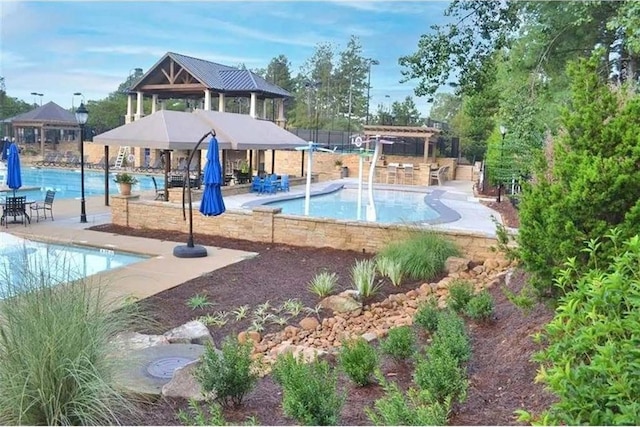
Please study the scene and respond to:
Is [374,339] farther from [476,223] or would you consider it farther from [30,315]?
[476,223]

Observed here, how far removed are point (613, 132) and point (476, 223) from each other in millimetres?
9211

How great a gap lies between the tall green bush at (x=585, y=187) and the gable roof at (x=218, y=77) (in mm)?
23692

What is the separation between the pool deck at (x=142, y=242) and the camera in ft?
22.9

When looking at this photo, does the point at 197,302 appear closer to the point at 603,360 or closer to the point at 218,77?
the point at 603,360

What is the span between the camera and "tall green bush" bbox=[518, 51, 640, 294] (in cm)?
316

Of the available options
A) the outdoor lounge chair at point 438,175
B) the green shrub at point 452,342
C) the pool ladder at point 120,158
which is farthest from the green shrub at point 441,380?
the pool ladder at point 120,158

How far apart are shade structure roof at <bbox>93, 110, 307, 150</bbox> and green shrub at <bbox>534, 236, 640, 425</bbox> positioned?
409 inches

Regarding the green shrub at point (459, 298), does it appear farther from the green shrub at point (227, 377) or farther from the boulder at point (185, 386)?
the boulder at point (185, 386)

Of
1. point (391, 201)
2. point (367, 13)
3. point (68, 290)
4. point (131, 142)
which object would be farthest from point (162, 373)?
point (391, 201)

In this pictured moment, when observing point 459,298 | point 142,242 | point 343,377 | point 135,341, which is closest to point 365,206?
point 142,242

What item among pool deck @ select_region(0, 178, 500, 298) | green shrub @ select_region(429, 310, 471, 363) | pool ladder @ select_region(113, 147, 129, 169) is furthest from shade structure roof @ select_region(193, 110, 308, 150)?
pool ladder @ select_region(113, 147, 129, 169)

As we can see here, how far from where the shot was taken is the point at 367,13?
21.9 feet

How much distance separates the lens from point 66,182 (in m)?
24.3

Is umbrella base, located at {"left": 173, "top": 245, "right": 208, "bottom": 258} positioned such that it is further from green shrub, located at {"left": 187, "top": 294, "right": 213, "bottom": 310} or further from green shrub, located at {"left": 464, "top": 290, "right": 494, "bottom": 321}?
green shrub, located at {"left": 464, "top": 290, "right": 494, "bottom": 321}
